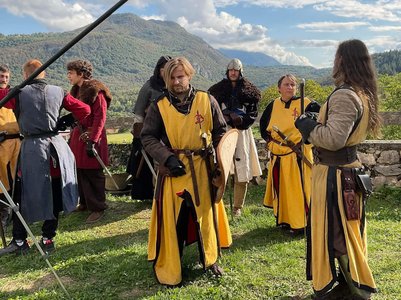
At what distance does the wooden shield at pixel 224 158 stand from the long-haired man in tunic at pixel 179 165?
12cm

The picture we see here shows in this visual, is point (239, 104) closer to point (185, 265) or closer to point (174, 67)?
point (174, 67)

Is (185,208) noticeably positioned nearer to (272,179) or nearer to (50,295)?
(50,295)

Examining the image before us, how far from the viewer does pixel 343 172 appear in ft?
9.87

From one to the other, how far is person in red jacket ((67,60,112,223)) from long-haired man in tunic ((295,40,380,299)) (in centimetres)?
327

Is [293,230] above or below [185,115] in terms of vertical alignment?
below

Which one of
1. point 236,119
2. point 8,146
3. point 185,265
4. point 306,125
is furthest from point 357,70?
point 8,146

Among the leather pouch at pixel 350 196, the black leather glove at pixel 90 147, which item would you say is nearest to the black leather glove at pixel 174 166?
the leather pouch at pixel 350 196

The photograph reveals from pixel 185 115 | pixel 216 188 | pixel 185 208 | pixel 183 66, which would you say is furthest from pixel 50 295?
pixel 183 66

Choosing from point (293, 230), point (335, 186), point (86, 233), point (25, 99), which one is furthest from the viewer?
point (86, 233)

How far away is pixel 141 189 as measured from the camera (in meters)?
6.25

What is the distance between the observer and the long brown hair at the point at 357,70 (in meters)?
2.91

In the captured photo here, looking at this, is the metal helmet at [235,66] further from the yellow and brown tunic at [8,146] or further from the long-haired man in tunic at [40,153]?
the yellow and brown tunic at [8,146]

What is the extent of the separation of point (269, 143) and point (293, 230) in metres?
1.09

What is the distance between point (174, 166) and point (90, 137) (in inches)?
96.6
